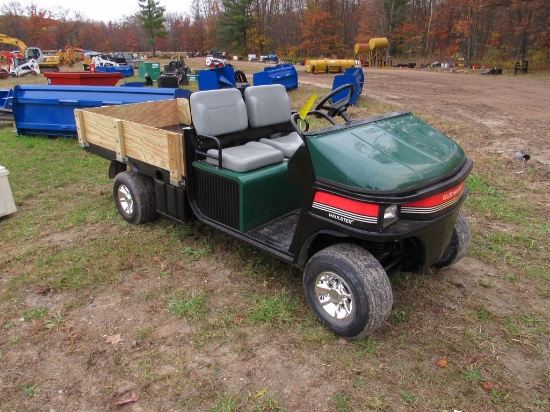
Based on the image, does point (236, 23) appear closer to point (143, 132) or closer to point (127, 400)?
point (143, 132)

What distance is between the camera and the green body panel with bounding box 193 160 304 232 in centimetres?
326

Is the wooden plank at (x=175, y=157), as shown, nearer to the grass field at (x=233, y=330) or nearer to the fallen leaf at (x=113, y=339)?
the grass field at (x=233, y=330)

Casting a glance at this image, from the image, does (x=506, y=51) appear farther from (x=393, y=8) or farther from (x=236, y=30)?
(x=236, y=30)

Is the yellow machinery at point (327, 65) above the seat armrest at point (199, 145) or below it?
above

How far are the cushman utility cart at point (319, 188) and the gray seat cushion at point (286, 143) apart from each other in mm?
16

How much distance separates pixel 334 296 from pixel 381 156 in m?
0.96

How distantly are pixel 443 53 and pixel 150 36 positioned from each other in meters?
44.9

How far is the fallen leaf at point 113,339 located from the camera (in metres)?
2.71

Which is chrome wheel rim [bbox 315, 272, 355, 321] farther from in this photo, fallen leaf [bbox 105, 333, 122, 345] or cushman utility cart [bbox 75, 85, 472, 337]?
fallen leaf [bbox 105, 333, 122, 345]

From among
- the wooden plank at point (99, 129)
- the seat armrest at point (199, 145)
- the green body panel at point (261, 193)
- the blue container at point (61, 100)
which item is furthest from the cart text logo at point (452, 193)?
the blue container at point (61, 100)

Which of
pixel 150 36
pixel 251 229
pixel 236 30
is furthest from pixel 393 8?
pixel 251 229

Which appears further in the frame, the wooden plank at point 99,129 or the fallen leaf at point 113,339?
the wooden plank at point 99,129

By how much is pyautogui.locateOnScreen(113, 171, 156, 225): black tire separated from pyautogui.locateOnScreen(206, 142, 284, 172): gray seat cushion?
3.26 feet

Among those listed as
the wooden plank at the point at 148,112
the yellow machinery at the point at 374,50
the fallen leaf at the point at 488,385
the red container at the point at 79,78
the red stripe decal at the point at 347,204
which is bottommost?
the fallen leaf at the point at 488,385
